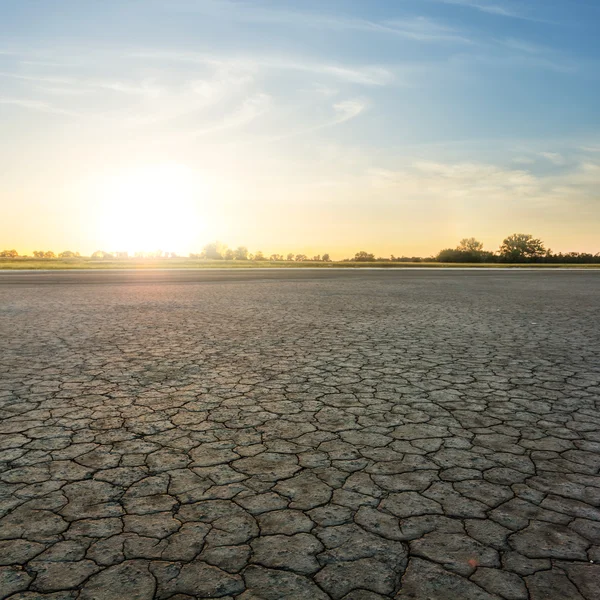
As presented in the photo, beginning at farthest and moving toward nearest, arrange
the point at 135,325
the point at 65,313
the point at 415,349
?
the point at 65,313
the point at 135,325
the point at 415,349

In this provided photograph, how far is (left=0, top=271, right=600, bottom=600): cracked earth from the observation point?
2.40 metres

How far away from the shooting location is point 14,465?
3605 millimetres

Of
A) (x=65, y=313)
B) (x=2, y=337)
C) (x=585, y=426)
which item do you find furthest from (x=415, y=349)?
(x=65, y=313)

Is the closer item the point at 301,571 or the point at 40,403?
the point at 301,571

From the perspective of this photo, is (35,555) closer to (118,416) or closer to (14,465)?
(14,465)

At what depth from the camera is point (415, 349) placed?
318 inches

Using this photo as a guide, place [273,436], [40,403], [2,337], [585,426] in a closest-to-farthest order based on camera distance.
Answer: [273,436], [585,426], [40,403], [2,337]

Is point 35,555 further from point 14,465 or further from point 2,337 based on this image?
point 2,337

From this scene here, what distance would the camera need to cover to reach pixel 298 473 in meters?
3.47

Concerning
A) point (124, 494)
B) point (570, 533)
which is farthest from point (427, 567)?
point (124, 494)

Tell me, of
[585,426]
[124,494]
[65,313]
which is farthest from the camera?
[65,313]

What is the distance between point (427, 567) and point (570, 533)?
3.00 feet

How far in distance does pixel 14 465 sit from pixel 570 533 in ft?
11.9

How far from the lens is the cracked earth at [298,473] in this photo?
2398mm
